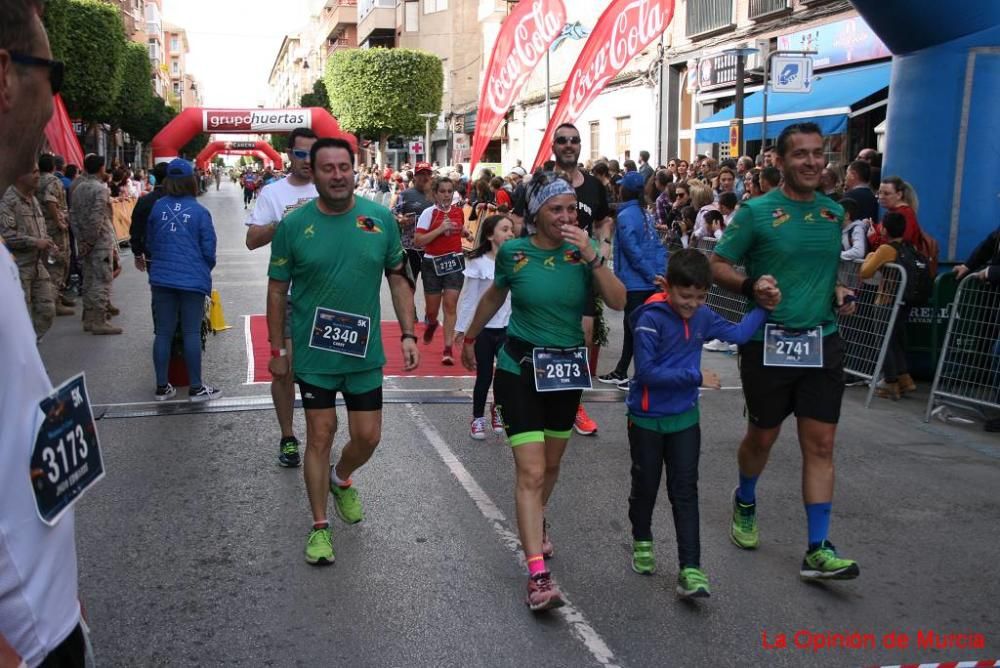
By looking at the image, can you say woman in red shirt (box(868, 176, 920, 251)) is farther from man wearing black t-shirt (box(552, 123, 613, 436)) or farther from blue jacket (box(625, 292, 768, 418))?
blue jacket (box(625, 292, 768, 418))

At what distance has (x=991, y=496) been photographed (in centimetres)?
615

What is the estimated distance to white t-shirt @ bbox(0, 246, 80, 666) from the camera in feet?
5.20

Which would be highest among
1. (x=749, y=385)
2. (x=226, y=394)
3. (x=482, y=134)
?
(x=482, y=134)

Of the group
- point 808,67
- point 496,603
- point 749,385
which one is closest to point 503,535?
point 496,603

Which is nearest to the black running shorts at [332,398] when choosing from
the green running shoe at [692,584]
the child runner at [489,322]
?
the green running shoe at [692,584]

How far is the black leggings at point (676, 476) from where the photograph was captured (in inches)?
179

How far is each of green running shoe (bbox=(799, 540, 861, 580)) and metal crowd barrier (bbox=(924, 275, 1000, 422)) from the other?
152 inches

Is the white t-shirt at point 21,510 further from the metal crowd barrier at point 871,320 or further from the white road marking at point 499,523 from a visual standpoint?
the metal crowd barrier at point 871,320

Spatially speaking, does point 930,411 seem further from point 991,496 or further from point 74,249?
point 74,249

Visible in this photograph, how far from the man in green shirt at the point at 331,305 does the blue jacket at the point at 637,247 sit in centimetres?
392

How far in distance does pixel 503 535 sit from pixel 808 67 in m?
10.6

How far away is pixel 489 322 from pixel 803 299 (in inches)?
124

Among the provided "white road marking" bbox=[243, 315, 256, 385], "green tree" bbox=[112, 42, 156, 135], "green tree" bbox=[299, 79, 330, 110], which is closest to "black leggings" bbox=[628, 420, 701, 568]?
"white road marking" bbox=[243, 315, 256, 385]

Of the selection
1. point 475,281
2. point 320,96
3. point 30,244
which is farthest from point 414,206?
point 320,96
